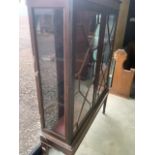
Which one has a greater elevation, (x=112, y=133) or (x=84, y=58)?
(x=84, y=58)

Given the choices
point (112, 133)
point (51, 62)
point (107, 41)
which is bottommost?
point (112, 133)

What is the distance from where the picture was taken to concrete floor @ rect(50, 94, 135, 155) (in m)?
1.46

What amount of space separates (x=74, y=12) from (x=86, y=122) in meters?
0.86

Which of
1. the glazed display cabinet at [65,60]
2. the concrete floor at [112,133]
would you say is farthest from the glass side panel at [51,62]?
the concrete floor at [112,133]

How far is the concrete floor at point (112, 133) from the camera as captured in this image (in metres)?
1.46

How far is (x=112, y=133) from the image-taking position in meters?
1.67

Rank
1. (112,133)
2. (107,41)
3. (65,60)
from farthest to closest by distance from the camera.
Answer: (112,133) → (107,41) → (65,60)

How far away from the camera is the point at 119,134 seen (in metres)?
1.66

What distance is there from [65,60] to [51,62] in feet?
0.53

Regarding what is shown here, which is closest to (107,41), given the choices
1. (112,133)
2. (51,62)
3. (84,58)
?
(84,58)

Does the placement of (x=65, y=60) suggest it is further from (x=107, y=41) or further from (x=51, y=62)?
(x=107, y=41)

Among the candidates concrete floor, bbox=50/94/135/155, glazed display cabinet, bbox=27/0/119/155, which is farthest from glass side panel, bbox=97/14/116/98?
concrete floor, bbox=50/94/135/155

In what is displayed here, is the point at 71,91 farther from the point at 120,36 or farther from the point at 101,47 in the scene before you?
the point at 120,36

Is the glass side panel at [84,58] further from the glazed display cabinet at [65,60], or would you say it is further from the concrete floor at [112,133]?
the concrete floor at [112,133]
